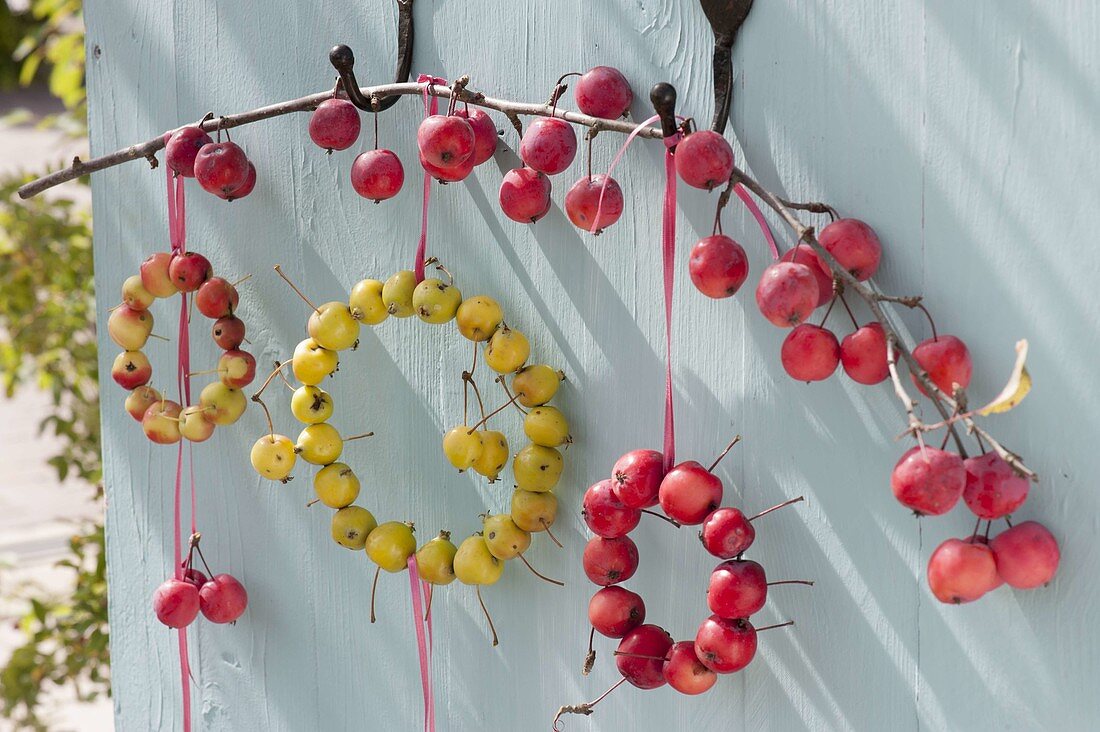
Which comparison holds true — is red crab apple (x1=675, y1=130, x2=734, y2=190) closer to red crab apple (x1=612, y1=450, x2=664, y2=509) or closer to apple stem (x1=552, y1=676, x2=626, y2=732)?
red crab apple (x1=612, y1=450, x2=664, y2=509)

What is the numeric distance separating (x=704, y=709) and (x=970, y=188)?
1.55ft

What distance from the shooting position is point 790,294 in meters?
0.75

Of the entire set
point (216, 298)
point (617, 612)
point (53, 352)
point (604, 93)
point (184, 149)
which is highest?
point (53, 352)

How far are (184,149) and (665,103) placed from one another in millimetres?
498

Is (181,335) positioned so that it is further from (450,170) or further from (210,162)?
(450,170)

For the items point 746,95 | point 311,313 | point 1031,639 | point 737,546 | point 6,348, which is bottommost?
point 1031,639

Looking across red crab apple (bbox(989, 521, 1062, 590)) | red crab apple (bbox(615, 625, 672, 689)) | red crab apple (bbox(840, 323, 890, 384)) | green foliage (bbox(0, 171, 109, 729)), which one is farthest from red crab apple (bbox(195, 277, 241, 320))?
green foliage (bbox(0, 171, 109, 729))

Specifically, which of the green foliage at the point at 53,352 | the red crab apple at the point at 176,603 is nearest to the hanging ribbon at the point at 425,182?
the red crab apple at the point at 176,603

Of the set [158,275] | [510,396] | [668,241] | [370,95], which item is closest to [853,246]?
[668,241]

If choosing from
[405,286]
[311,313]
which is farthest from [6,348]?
[405,286]

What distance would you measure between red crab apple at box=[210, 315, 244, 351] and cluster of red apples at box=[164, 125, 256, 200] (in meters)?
0.13

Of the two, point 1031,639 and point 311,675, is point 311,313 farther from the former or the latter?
point 1031,639

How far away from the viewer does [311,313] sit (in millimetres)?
1121

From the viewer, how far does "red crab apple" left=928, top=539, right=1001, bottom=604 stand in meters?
0.71
